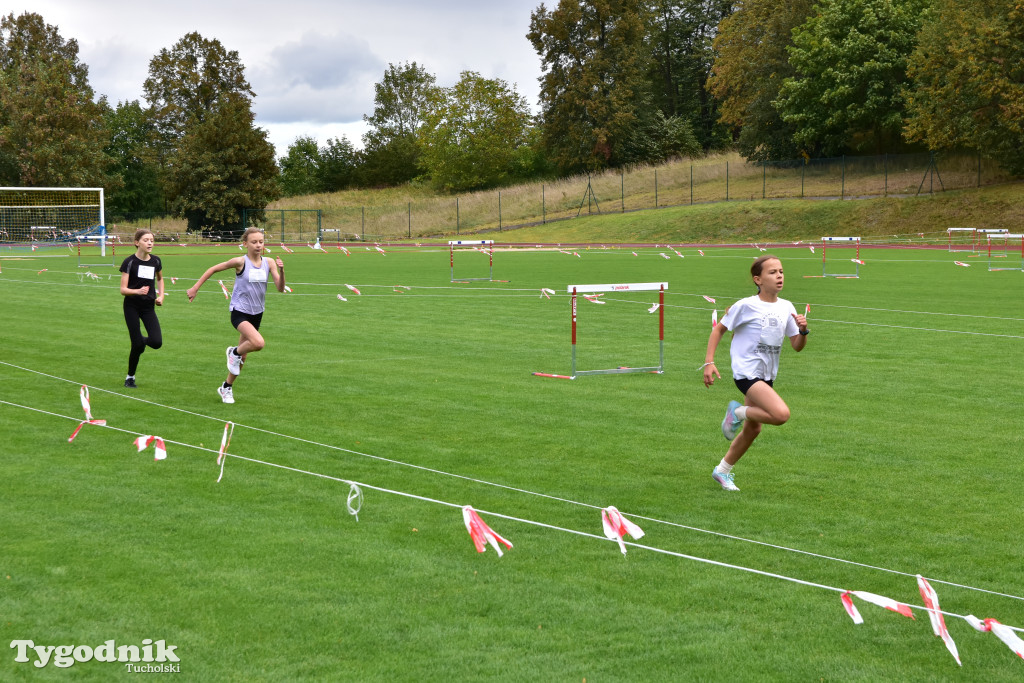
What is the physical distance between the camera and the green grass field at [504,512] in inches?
211

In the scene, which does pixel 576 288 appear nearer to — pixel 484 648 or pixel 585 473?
pixel 585 473

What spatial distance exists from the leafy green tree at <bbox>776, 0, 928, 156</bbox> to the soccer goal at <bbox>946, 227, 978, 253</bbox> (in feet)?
43.2

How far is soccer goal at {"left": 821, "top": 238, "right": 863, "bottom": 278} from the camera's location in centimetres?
3197

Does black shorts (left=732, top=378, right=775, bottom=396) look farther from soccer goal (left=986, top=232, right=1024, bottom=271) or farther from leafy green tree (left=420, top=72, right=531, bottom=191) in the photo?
leafy green tree (left=420, top=72, right=531, bottom=191)

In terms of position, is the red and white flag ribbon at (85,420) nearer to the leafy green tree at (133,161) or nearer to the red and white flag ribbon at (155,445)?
the red and white flag ribbon at (155,445)

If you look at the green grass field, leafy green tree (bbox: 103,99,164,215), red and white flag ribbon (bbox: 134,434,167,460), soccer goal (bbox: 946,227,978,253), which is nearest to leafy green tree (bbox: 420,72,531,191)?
leafy green tree (bbox: 103,99,164,215)

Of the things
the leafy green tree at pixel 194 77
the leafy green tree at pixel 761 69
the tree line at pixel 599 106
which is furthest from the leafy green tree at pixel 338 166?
the leafy green tree at pixel 761 69

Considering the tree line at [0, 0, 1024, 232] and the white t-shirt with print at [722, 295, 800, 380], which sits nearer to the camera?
the white t-shirt with print at [722, 295, 800, 380]

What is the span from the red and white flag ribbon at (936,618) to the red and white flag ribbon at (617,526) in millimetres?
1912

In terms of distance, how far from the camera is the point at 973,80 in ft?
181

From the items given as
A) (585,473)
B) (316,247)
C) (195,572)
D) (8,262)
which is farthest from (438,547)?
(316,247)

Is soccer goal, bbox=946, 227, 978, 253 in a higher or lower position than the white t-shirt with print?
higher

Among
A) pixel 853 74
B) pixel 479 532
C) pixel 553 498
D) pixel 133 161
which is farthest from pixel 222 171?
pixel 479 532

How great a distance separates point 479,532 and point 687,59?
3829 inches
